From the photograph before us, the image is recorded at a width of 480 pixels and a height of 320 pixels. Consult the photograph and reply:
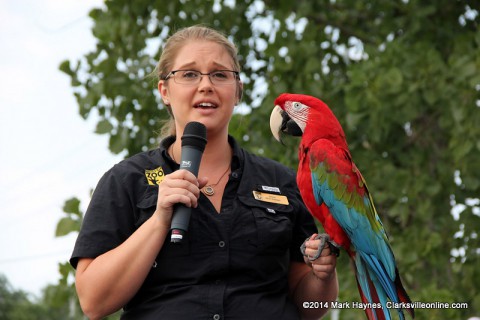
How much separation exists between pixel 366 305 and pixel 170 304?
1.77 feet

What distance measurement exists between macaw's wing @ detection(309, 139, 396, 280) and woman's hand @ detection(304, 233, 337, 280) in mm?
110

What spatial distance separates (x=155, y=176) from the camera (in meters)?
1.94

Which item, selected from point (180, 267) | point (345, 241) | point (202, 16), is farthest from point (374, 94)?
point (180, 267)

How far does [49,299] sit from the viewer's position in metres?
4.12

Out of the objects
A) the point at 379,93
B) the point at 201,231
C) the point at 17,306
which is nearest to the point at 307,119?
the point at 201,231

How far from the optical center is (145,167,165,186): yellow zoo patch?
6.32 ft

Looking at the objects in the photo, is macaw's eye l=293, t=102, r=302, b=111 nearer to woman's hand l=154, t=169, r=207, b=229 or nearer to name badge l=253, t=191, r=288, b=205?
name badge l=253, t=191, r=288, b=205

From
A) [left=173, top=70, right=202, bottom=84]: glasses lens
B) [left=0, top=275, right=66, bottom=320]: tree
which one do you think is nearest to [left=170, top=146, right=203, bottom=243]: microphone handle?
[left=173, top=70, right=202, bottom=84]: glasses lens

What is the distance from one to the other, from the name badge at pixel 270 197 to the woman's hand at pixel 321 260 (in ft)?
0.69

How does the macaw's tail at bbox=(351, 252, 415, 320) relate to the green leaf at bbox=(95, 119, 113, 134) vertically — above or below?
above

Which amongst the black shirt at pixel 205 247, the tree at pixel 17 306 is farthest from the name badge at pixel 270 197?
the tree at pixel 17 306

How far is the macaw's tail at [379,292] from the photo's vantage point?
186 centimetres

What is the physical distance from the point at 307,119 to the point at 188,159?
17.6 inches

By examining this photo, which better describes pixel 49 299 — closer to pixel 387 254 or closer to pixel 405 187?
pixel 405 187
